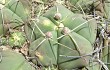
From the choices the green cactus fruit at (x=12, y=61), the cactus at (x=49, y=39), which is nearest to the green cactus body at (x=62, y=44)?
the cactus at (x=49, y=39)

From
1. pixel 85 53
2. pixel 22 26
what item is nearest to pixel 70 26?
pixel 85 53

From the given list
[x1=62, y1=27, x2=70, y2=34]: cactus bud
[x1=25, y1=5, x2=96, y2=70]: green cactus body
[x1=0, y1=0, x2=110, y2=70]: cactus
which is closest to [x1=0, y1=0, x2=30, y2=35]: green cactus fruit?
[x1=0, y1=0, x2=110, y2=70]: cactus

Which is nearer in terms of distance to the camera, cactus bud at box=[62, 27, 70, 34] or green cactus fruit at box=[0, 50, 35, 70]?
green cactus fruit at box=[0, 50, 35, 70]

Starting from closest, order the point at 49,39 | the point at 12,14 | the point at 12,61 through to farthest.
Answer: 1. the point at 12,61
2. the point at 49,39
3. the point at 12,14

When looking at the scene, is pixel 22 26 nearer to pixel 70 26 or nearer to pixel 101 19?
pixel 70 26

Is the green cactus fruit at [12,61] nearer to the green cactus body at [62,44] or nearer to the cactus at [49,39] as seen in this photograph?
the cactus at [49,39]

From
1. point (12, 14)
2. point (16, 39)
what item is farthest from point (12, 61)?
point (12, 14)

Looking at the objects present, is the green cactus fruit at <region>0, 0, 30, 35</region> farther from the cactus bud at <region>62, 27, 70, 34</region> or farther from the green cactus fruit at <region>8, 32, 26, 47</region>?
the cactus bud at <region>62, 27, 70, 34</region>

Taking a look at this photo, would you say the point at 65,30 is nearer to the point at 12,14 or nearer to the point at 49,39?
the point at 49,39
